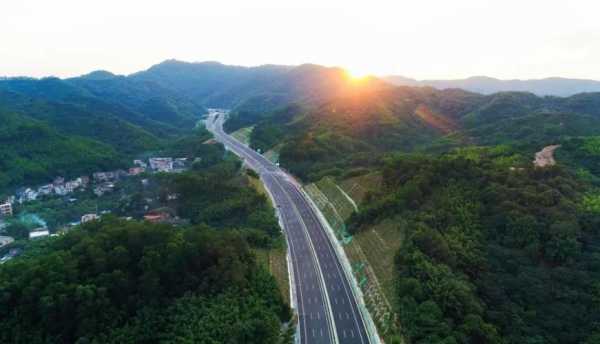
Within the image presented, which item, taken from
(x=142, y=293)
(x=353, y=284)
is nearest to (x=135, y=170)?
(x=142, y=293)

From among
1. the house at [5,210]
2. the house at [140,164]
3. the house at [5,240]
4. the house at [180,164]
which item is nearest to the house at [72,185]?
the house at [5,210]

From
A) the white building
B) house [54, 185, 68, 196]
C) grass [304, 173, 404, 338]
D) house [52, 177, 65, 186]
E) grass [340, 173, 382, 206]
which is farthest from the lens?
the white building

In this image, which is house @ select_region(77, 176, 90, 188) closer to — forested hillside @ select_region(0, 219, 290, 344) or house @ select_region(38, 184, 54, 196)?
house @ select_region(38, 184, 54, 196)

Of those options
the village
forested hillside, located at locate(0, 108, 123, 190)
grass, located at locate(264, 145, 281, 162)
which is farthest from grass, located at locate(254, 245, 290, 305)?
forested hillside, located at locate(0, 108, 123, 190)

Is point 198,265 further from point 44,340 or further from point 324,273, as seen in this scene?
point 324,273

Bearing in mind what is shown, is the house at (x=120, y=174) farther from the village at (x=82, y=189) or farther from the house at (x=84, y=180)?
the house at (x=84, y=180)
